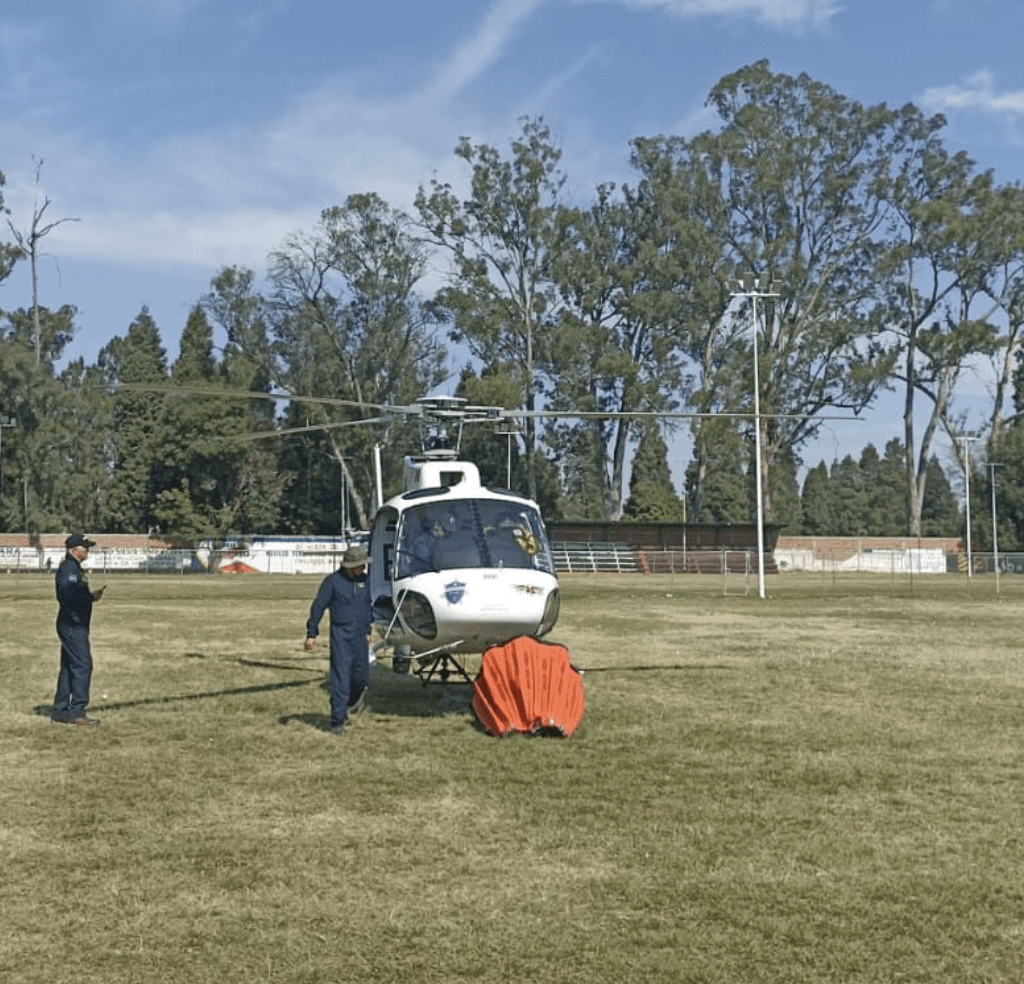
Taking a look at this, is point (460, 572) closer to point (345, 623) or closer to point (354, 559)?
point (354, 559)

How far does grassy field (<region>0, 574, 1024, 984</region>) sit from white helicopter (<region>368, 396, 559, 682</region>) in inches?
39.8

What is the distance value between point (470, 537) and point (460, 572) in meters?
0.69

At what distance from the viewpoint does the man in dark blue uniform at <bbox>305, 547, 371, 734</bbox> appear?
503 inches

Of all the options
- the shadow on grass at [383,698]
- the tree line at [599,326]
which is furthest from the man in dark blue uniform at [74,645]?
the tree line at [599,326]

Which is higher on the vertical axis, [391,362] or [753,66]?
[753,66]

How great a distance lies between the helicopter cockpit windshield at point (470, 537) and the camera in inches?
539

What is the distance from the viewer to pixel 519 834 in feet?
27.9

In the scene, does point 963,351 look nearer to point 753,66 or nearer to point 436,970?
point 753,66

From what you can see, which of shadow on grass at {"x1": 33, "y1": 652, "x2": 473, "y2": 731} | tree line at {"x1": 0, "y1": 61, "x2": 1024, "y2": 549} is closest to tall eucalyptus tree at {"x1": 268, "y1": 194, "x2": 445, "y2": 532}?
tree line at {"x1": 0, "y1": 61, "x2": 1024, "y2": 549}

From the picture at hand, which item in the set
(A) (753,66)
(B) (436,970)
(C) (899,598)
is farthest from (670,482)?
(B) (436,970)

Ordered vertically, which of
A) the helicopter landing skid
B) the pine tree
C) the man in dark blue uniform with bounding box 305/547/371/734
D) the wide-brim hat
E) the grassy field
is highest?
the pine tree

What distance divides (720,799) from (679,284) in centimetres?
6097

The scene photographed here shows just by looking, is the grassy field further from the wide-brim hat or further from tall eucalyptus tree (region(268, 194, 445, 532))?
tall eucalyptus tree (region(268, 194, 445, 532))

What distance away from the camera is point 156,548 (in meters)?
74.4
